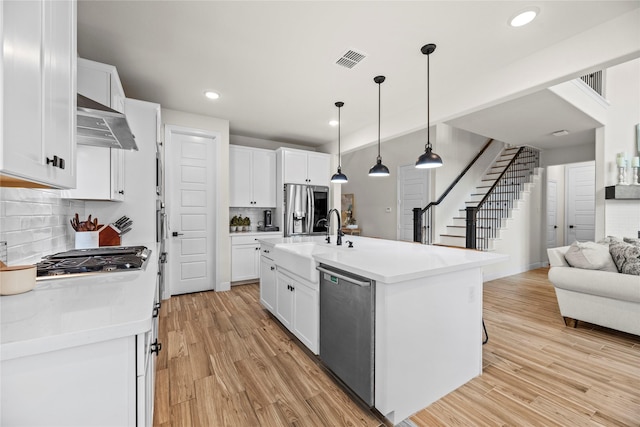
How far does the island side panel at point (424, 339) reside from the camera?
1.60 m

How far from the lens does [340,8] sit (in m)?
1.95

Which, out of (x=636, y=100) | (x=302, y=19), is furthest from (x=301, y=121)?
(x=636, y=100)

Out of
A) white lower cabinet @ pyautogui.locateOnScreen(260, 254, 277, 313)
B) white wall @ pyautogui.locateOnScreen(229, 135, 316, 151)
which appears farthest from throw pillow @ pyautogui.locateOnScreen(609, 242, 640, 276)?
white wall @ pyautogui.locateOnScreen(229, 135, 316, 151)

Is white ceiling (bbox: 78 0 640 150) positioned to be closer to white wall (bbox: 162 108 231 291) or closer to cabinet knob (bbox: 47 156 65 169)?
white wall (bbox: 162 108 231 291)

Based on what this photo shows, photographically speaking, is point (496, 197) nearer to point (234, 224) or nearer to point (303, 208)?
point (303, 208)

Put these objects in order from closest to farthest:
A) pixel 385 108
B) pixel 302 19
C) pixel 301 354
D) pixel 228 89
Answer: pixel 302 19, pixel 301 354, pixel 228 89, pixel 385 108

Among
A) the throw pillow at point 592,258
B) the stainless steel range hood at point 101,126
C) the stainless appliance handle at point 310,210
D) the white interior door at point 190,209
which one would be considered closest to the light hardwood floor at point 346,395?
the throw pillow at point 592,258

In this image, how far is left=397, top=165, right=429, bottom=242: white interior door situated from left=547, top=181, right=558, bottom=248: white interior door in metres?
3.40

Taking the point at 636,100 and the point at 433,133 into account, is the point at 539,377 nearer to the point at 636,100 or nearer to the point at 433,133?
the point at 433,133

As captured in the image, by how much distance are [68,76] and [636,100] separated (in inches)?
288

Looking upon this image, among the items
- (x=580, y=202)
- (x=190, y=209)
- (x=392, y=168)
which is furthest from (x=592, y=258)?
(x=580, y=202)

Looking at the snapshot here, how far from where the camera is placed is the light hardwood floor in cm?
170

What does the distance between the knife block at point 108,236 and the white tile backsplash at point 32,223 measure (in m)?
0.21

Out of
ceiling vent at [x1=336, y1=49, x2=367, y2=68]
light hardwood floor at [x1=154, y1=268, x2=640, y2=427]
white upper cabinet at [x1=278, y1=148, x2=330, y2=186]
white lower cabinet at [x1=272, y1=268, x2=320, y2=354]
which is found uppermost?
A: ceiling vent at [x1=336, y1=49, x2=367, y2=68]
